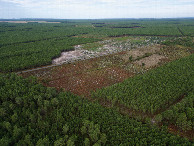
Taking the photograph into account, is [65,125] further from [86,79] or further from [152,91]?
[152,91]

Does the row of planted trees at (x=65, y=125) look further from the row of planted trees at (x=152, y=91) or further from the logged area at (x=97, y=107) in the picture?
the row of planted trees at (x=152, y=91)

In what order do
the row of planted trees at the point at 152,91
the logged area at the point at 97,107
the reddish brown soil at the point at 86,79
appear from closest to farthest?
the logged area at the point at 97,107
the row of planted trees at the point at 152,91
the reddish brown soil at the point at 86,79

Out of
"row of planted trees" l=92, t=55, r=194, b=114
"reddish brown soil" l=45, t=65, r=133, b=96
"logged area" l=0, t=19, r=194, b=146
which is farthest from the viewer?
"reddish brown soil" l=45, t=65, r=133, b=96

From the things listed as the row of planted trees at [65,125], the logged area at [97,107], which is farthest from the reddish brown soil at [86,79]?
the row of planted trees at [65,125]

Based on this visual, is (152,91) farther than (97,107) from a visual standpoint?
Yes

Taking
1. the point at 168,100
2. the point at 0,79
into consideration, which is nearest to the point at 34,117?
the point at 0,79

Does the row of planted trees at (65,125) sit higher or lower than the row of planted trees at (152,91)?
lower

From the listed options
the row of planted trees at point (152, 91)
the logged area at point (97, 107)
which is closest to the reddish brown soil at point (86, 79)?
the logged area at point (97, 107)

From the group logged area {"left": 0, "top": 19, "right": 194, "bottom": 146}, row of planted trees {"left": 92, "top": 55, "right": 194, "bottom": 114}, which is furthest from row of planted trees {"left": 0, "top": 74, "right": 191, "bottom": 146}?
row of planted trees {"left": 92, "top": 55, "right": 194, "bottom": 114}

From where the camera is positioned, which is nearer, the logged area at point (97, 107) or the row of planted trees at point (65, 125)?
the row of planted trees at point (65, 125)

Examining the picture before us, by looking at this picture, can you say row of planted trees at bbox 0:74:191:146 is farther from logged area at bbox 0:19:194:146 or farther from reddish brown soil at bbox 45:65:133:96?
reddish brown soil at bbox 45:65:133:96

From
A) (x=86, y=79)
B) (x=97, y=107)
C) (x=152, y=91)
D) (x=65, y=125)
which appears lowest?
(x=65, y=125)

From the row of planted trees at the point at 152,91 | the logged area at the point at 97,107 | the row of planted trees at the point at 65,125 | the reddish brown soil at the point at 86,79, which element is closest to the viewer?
the row of planted trees at the point at 65,125

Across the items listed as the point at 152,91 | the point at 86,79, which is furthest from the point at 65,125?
the point at 152,91
